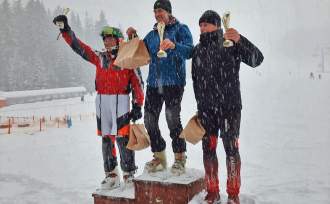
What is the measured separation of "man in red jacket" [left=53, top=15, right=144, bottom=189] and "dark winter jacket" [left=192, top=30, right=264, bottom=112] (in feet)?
4.00

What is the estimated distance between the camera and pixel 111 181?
16.9ft

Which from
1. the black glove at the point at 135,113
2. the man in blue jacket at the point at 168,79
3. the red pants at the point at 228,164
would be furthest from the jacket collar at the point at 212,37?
the black glove at the point at 135,113

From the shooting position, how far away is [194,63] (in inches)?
172

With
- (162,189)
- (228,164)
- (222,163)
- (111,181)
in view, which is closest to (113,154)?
(111,181)

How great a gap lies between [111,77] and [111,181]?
145cm

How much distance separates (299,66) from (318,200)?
316 feet

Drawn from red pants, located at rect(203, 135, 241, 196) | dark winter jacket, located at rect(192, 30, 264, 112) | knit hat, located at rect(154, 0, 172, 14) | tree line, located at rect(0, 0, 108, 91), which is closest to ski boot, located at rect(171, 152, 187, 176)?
red pants, located at rect(203, 135, 241, 196)

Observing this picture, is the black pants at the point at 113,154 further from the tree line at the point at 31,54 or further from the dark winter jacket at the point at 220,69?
the tree line at the point at 31,54

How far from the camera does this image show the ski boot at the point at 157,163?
4.77 metres

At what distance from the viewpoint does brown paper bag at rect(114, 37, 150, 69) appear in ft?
14.9

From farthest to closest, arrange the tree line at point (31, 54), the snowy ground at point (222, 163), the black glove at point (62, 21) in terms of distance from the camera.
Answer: the tree line at point (31, 54) < the snowy ground at point (222, 163) < the black glove at point (62, 21)

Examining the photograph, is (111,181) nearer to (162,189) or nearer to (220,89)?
(162,189)

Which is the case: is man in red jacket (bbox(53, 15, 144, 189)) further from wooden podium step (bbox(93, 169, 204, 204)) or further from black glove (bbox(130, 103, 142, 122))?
wooden podium step (bbox(93, 169, 204, 204))

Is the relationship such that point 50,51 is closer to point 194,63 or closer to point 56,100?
point 56,100
